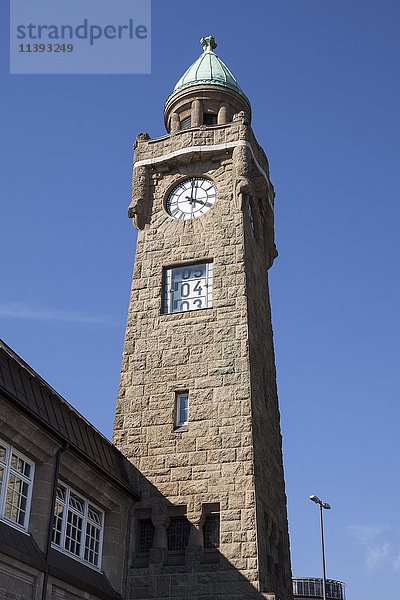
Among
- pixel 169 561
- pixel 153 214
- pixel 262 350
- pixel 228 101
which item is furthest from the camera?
pixel 228 101

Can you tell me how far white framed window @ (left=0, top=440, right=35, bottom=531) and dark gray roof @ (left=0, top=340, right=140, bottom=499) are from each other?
3.08 feet

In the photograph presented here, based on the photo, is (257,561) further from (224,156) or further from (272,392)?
(224,156)

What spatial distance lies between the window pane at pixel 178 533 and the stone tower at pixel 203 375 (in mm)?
28

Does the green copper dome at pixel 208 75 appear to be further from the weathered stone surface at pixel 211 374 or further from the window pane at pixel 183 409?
the window pane at pixel 183 409

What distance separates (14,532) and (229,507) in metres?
6.62

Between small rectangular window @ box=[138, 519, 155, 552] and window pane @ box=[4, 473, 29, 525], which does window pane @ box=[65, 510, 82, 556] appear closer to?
window pane @ box=[4, 473, 29, 525]

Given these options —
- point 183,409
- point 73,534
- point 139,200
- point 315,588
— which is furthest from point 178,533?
point 315,588

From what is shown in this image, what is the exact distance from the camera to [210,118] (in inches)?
1235

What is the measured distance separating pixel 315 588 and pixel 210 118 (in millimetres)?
38827

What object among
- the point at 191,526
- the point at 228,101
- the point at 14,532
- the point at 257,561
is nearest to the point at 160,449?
the point at 191,526

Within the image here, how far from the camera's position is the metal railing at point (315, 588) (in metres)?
56.5

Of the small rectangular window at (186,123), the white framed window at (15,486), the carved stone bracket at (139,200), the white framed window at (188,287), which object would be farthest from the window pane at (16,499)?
the small rectangular window at (186,123)

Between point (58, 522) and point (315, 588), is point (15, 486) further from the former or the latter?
point (315, 588)

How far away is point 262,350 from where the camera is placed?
2578 centimetres
